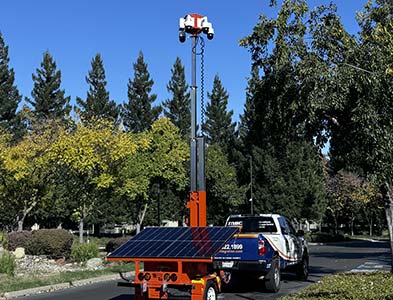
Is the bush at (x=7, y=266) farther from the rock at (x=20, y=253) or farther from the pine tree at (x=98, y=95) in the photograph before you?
the pine tree at (x=98, y=95)

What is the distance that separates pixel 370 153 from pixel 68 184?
80.3 feet

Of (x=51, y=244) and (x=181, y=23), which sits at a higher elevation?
(x=181, y=23)

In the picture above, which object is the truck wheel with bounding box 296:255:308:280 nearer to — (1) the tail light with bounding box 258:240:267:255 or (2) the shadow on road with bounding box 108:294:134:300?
(1) the tail light with bounding box 258:240:267:255

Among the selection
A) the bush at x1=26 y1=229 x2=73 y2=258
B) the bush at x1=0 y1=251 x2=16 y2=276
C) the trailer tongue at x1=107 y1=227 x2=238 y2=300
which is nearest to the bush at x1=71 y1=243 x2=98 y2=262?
the bush at x1=26 y1=229 x2=73 y2=258

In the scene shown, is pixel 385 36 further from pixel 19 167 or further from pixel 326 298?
pixel 19 167

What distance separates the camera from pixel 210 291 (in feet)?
34.2

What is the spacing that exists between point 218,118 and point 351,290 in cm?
4959

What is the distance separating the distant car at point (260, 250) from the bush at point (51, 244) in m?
10.7

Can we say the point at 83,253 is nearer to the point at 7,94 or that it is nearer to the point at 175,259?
the point at 175,259

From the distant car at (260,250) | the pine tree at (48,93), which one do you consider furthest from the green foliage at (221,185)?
the distant car at (260,250)

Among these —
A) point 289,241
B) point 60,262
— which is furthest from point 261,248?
point 60,262

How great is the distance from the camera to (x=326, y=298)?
11.0m

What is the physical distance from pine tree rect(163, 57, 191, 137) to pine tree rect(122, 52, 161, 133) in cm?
151

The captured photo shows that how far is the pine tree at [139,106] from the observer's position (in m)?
57.7
